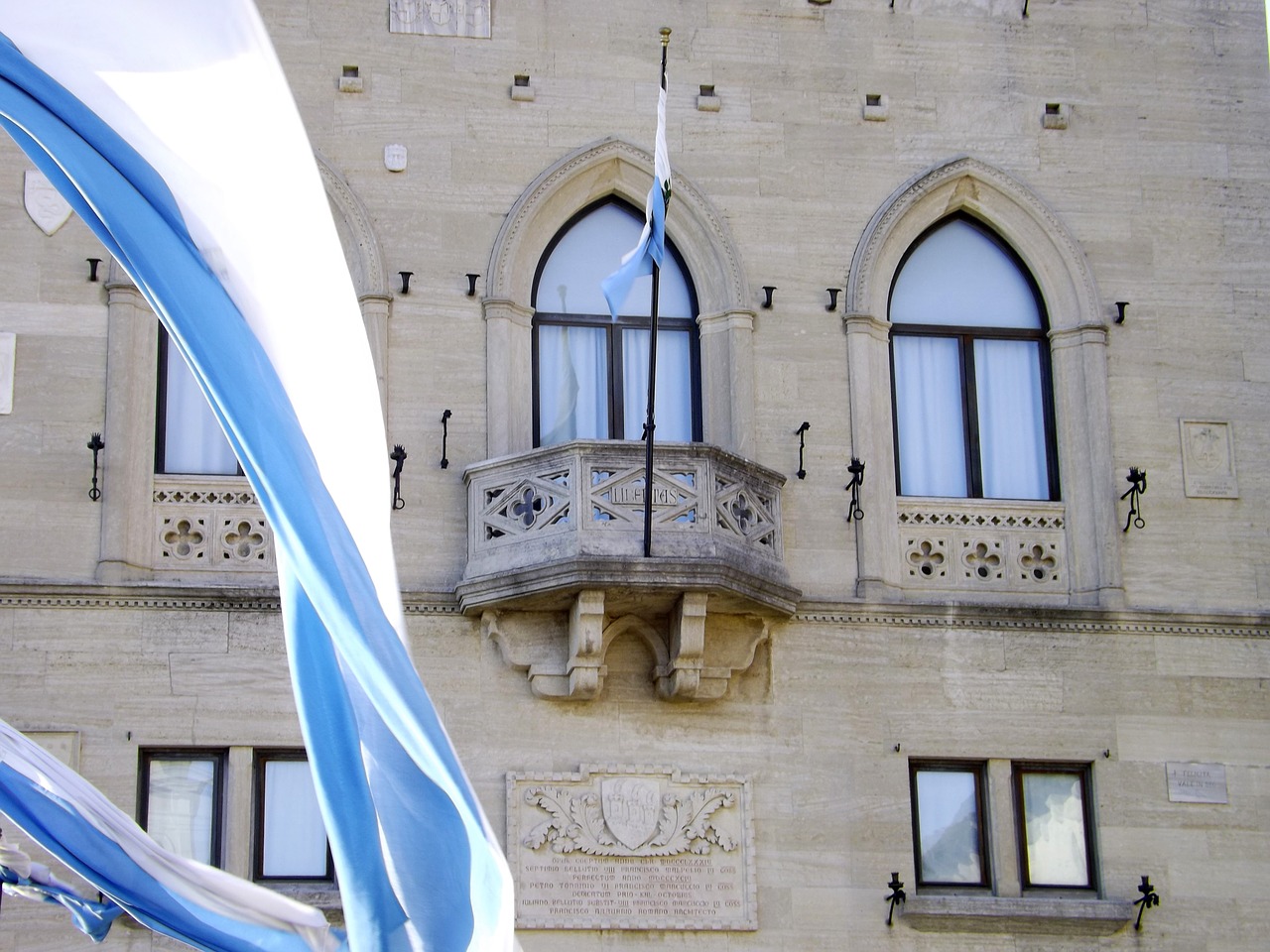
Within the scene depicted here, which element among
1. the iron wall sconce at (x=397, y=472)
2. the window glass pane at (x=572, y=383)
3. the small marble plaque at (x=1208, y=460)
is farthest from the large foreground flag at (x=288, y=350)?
the small marble plaque at (x=1208, y=460)

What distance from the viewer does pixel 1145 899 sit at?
16.9m

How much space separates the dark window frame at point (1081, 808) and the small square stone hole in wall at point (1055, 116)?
5510 millimetres

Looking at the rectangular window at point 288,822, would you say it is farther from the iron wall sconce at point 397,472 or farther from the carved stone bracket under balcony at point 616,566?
the iron wall sconce at point 397,472

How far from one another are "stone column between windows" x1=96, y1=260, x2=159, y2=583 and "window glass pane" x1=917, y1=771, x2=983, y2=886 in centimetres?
627

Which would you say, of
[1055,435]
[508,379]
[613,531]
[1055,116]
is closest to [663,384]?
[508,379]

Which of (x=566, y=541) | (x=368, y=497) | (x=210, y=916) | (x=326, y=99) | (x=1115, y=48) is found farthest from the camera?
(x=1115, y=48)

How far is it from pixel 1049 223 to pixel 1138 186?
0.93m

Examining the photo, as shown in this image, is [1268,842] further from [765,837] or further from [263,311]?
[263,311]

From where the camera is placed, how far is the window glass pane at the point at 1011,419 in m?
18.3

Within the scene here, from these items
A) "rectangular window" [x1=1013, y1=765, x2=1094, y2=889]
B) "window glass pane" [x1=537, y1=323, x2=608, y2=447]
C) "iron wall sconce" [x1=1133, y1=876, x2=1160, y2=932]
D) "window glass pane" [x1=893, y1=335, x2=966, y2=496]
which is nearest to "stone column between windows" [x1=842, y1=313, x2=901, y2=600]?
"window glass pane" [x1=893, y1=335, x2=966, y2=496]

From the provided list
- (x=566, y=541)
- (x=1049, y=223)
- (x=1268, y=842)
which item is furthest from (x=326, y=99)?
(x=1268, y=842)

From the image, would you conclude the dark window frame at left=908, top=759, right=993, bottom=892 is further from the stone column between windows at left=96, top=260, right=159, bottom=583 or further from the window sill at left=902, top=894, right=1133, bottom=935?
the stone column between windows at left=96, top=260, right=159, bottom=583

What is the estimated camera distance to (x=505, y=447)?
57.0ft

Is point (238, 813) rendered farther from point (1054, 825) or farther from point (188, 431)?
point (1054, 825)
